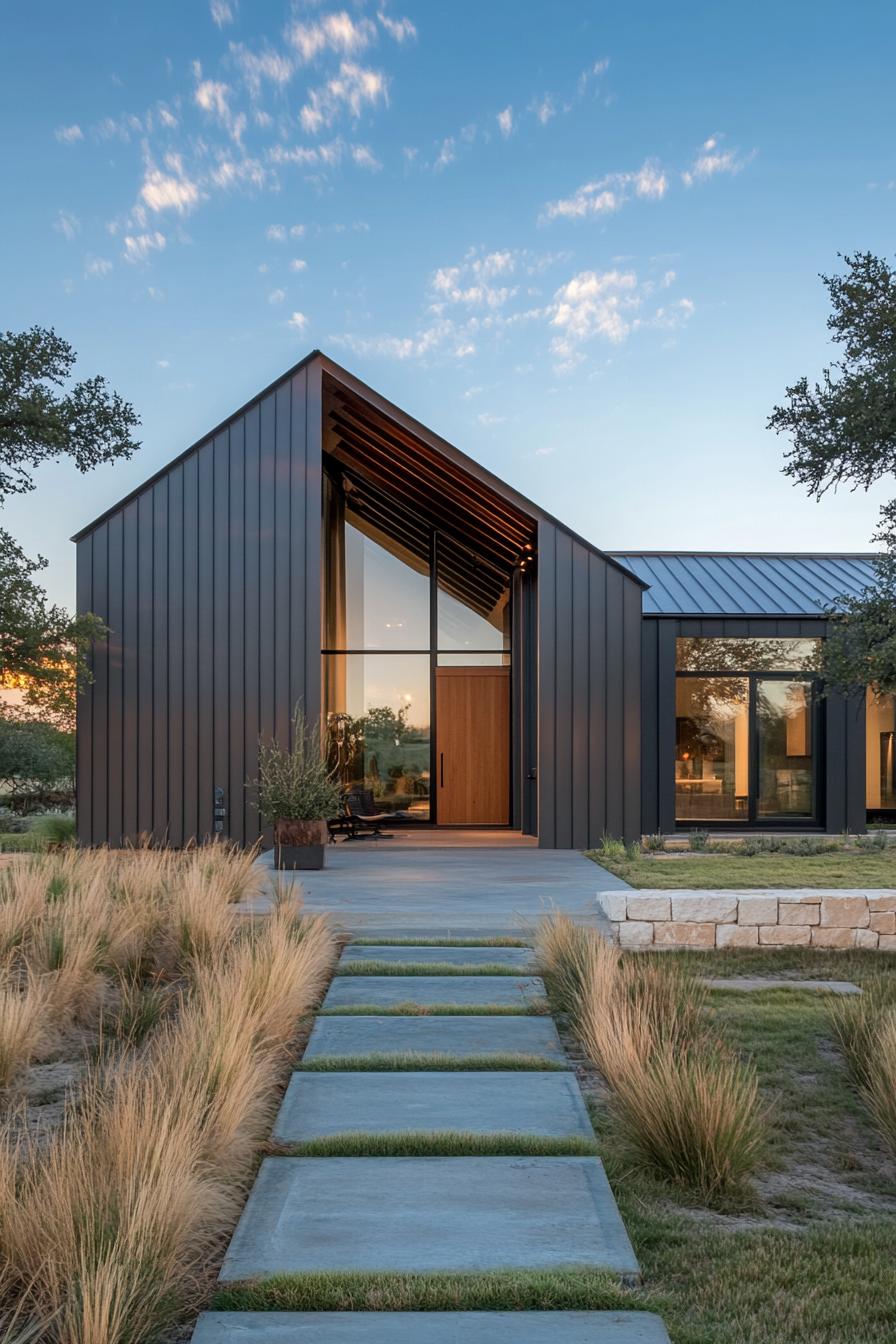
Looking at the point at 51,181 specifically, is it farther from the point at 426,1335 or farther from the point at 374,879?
the point at 426,1335

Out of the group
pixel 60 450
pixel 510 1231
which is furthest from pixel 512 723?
pixel 510 1231

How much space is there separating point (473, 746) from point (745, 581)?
16.2ft

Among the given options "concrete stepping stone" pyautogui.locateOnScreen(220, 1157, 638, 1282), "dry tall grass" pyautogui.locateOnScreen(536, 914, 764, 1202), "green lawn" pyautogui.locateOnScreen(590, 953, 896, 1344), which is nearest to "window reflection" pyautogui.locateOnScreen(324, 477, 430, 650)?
"dry tall grass" pyautogui.locateOnScreen(536, 914, 764, 1202)

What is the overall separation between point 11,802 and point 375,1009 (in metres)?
16.6

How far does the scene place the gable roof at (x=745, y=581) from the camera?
48.4ft

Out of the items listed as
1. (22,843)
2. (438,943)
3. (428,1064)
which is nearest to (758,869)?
(438,943)

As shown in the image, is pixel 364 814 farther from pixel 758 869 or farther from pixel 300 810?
pixel 758 869

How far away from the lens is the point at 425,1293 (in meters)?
2.58

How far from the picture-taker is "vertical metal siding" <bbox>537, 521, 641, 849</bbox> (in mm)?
12352

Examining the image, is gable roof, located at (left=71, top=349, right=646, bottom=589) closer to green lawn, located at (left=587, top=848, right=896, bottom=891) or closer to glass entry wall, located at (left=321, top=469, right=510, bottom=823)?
glass entry wall, located at (left=321, top=469, right=510, bottom=823)

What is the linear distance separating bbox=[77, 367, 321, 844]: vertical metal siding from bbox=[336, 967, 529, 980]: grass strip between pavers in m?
6.58

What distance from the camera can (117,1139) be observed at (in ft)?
9.77

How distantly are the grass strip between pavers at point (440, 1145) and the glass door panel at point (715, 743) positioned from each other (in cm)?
1149

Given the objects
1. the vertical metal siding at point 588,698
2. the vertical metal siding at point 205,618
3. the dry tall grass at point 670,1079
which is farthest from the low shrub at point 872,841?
the dry tall grass at point 670,1079
